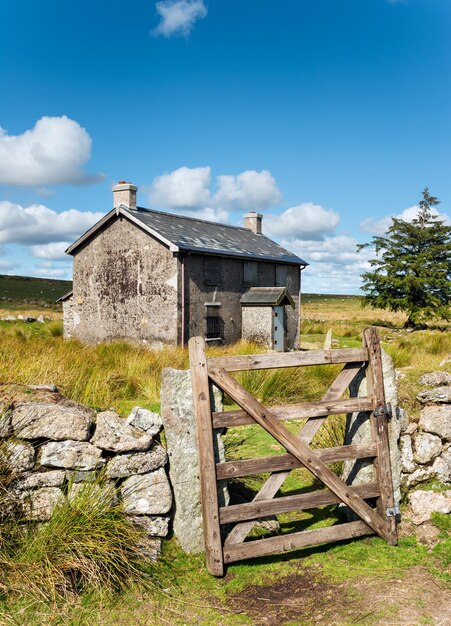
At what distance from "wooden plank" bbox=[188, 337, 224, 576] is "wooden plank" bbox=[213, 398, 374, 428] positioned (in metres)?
0.14

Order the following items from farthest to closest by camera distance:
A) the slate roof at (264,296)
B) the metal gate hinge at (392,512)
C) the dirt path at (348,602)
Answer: the slate roof at (264,296), the metal gate hinge at (392,512), the dirt path at (348,602)

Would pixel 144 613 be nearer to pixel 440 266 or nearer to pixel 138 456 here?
pixel 138 456

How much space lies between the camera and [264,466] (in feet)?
17.8

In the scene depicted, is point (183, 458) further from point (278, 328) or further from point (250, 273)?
point (278, 328)

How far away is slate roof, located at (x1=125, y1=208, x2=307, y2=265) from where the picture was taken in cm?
2175

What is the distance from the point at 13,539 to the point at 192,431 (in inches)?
74.0

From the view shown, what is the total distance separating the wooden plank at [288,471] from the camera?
5.40 m

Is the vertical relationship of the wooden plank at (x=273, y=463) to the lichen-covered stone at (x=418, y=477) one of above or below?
above

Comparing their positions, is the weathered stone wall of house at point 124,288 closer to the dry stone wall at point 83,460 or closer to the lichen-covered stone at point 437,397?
the lichen-covered stone at point 437,397

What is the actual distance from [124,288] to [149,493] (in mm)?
17529

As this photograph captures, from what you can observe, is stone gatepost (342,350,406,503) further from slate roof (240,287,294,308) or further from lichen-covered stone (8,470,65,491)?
slate roof (240,287,294,308)

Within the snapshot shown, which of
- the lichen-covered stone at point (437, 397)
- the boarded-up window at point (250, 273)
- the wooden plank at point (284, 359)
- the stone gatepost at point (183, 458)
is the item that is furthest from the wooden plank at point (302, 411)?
the boarded-up window at point (250, 273)

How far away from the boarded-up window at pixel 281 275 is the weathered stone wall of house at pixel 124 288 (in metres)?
7.72

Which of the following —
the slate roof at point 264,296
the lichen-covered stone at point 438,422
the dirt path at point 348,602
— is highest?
the slate roof at point 264,296
